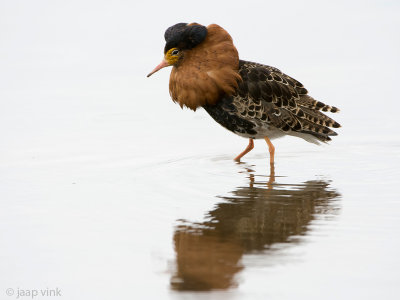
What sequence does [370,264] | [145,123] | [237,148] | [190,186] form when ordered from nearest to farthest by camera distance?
[370,264] < [190,186] < [237,148] < [145,123]

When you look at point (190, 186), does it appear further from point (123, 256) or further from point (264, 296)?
point (264, 296)

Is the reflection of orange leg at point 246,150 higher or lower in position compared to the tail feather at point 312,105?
lower

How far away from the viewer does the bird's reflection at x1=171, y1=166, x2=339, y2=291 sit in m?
6.61

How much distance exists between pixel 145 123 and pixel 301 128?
3096 millimetres

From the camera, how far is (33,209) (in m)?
8.79

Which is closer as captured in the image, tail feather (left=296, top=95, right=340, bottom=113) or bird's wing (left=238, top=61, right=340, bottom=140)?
bird's wing (left=238, top=61, right=340, bottom=140)

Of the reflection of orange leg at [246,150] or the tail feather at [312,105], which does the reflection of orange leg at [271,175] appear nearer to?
the reflection of orange leg at [246,150]

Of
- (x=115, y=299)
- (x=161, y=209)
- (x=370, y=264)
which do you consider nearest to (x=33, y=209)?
(x=161, y=209)

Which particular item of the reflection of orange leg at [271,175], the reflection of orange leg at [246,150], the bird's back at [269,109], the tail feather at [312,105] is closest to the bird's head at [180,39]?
the bird's back at [269,109]

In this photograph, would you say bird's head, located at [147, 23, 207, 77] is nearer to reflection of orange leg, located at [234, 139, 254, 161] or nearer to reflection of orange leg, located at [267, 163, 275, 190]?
reflection of orange leg, located at [234, 139, 254, 161]

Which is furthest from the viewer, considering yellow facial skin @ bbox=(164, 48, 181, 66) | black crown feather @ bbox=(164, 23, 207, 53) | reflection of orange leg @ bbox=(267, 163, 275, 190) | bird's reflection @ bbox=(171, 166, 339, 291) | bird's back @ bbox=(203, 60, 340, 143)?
bird's back @ bbox=(203, 60, 340, 143)

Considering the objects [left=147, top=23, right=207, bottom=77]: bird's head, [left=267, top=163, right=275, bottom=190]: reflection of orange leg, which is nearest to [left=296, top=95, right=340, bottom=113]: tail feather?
[left=267, top=163, right=275, bottom=190]: reflection of orange leg

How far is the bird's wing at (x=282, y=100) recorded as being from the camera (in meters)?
10.7

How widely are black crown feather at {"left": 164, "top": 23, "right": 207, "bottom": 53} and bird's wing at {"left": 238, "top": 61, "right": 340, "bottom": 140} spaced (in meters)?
0.81
